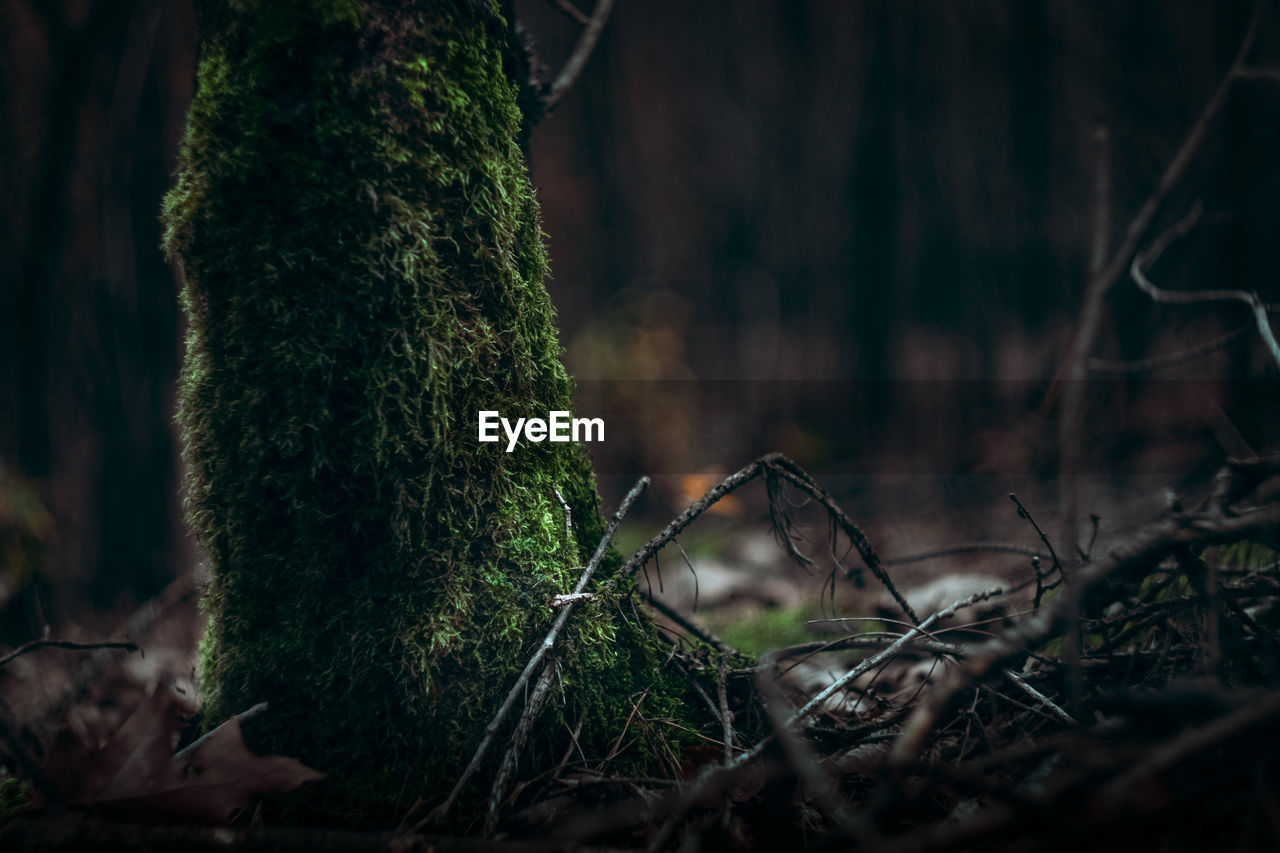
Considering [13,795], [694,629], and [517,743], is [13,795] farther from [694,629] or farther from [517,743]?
[694,629]

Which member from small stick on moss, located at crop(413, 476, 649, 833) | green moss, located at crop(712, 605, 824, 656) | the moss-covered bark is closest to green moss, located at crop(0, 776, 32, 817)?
the moss-covered bark

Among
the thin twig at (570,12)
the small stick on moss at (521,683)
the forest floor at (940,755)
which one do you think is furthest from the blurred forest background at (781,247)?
the small stick on moss at (521,683)

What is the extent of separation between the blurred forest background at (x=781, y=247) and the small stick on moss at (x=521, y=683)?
258 cm

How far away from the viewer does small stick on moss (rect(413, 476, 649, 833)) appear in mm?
978

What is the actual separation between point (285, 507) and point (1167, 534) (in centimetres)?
152

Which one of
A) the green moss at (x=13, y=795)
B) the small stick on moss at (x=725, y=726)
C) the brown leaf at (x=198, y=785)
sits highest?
the brown leaf at (x=198, y=785)

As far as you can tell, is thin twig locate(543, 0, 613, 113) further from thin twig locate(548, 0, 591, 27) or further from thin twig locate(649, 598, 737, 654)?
thin twig locate(649, 598, 737, 654)

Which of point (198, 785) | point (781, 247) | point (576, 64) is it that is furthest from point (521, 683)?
point (781, 247)

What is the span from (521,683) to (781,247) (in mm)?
5045

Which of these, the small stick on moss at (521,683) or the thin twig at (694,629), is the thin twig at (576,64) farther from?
the thin twig at (694,629)

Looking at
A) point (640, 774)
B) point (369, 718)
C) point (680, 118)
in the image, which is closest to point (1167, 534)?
point (640, 774)

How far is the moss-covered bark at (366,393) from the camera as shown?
1.09 meters

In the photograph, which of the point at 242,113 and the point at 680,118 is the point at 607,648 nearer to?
the point at 242,113

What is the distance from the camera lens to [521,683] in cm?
111
